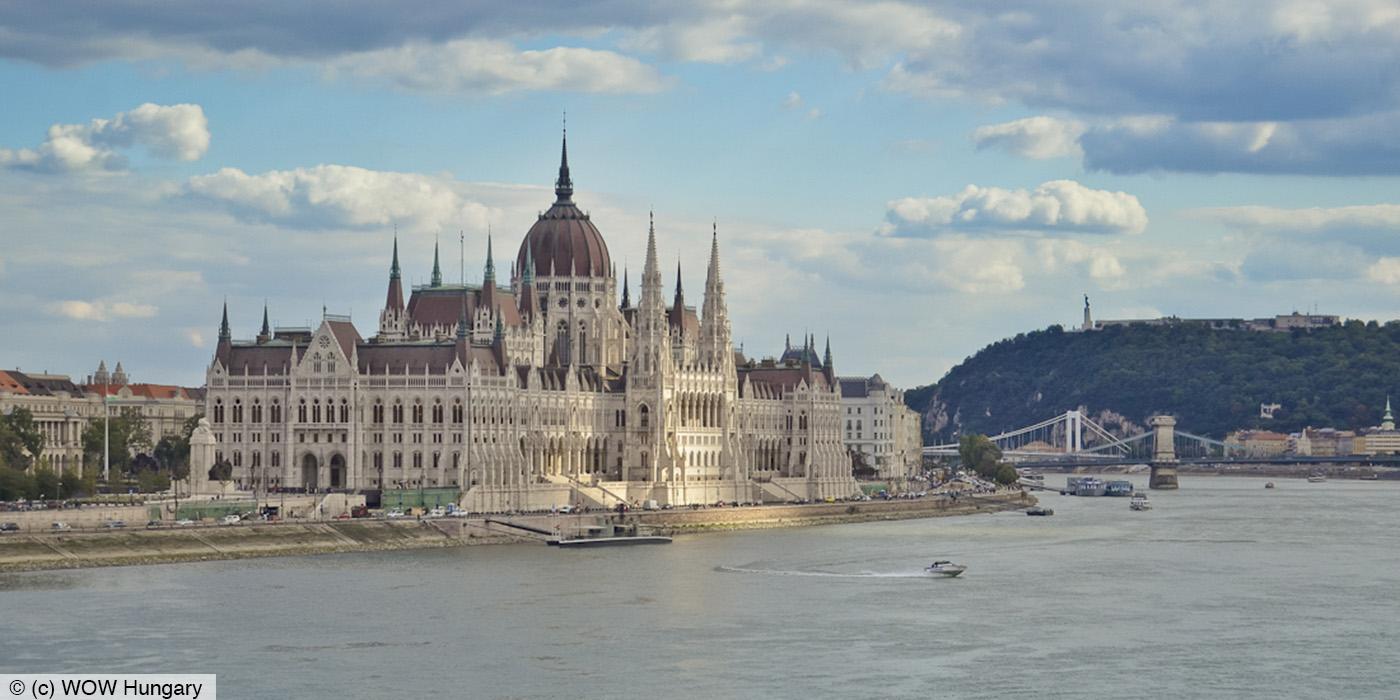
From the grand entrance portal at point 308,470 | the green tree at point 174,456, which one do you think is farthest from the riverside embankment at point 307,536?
the green tree at point 174,456

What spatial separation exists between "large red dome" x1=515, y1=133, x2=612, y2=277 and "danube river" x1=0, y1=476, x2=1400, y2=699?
162ft

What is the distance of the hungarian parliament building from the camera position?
14312 cm

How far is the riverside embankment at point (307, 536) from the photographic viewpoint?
341ft

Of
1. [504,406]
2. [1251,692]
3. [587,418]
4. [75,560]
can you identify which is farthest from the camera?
[587,418]

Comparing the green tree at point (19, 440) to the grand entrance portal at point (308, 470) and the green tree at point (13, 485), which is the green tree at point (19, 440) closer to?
the green tree at point (13, 485)

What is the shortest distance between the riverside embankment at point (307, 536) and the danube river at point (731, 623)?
189 centimetres

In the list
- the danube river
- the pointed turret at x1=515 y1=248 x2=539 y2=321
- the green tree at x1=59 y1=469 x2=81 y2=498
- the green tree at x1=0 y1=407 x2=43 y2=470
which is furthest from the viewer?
the pointed turret at x1=515 y1=248 x2=539 y2=321

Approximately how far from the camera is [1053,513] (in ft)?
587

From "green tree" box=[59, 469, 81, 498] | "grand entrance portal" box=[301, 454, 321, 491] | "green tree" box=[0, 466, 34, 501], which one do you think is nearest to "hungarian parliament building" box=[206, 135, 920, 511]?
"grand entrance portal" box=[301, 454, 321, 491]

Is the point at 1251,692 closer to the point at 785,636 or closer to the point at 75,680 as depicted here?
the point at 785,636

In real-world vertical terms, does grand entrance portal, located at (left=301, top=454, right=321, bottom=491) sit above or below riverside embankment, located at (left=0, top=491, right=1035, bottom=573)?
above

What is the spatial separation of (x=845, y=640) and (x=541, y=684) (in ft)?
46.3

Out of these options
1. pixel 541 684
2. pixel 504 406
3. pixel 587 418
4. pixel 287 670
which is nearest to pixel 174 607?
pixel 287 670

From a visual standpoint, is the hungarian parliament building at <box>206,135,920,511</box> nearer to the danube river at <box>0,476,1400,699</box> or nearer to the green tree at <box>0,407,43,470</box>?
the green tree at <box>0,407,43,470</box>
